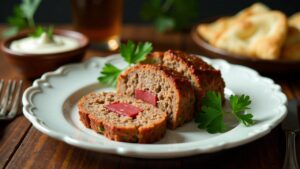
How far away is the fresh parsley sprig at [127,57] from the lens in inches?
115

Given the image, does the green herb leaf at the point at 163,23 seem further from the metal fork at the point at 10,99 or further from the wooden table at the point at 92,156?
the wooden table at the point at 92,156

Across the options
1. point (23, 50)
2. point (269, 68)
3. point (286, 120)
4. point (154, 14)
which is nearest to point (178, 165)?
point (286, 120)

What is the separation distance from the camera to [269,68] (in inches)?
132

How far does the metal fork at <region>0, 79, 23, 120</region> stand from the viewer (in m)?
2.73

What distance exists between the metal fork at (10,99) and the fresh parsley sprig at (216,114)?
41.2 inches

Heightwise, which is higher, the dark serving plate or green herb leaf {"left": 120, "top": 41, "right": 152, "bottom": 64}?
green herb leaf {"left": 120, "top": 41, "right": 152, "bottom": 64}

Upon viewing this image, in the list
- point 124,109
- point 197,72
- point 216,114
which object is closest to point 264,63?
point 197,72

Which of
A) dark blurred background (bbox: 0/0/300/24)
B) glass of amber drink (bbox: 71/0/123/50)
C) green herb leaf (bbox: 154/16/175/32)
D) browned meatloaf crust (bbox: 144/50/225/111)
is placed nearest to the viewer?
browned meatloaf crust (bbox: 144/50/225/111)

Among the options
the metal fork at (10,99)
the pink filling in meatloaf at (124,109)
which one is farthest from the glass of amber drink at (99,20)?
the pink filling in meatloaf at (124,109)

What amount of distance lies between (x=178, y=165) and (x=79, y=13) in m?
2.07

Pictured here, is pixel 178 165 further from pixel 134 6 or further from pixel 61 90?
pixel 134 6

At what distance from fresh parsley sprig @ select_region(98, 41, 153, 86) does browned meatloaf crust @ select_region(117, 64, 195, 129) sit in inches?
9.3

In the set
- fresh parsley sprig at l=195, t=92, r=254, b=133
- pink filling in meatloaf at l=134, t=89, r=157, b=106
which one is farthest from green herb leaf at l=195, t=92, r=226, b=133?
pink filling in meatloaf at l=134, t=89, r=157, b=106

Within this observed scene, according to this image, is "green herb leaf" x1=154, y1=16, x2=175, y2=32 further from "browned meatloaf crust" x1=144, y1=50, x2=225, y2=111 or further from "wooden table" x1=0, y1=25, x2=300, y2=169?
"wooden table" x1=0, y1=25, x2=300, y2=169
